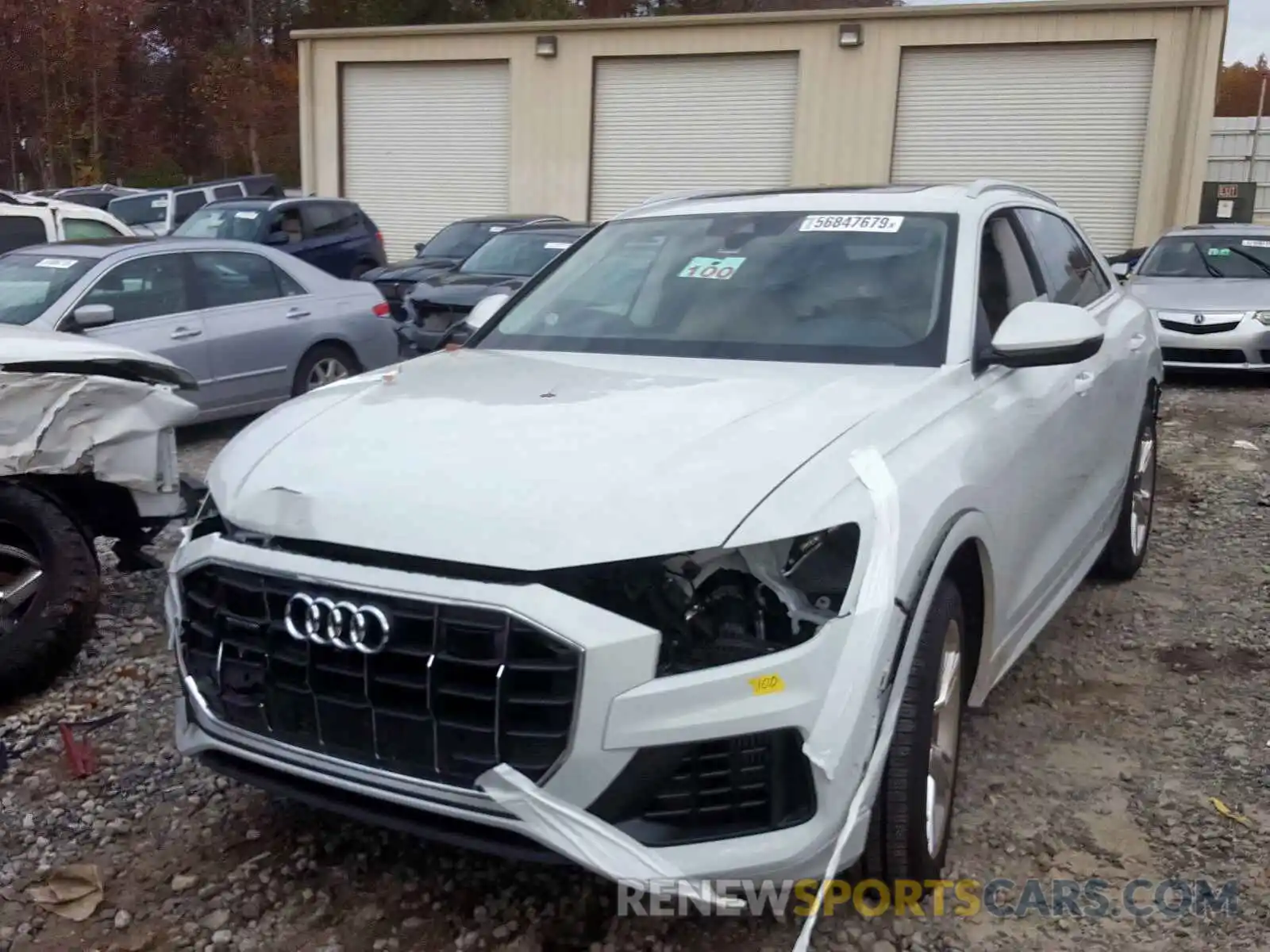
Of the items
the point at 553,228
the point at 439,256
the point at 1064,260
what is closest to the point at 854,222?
the point at 1064,260

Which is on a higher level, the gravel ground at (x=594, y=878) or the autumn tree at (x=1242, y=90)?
the autumn tree at (x=1242, y=90)

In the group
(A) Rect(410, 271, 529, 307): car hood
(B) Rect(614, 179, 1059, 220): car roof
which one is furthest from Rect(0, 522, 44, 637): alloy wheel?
(A) Rect(410, 271, 529, 307): car hood

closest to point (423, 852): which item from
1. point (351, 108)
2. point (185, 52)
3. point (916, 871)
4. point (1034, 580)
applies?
point (916, 871)

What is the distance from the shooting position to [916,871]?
2.91m

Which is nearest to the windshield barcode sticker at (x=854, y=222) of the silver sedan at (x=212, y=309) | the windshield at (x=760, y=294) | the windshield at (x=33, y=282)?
the windshield at (x=760, y=294)

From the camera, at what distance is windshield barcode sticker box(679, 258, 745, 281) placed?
403 cm

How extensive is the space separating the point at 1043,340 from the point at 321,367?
693 cm

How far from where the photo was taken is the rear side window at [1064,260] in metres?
4.52

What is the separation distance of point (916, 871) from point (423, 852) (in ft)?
4.12

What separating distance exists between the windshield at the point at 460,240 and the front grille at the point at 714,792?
511 inches

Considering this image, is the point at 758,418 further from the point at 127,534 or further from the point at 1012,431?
the point at 127,534

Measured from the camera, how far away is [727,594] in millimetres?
2545

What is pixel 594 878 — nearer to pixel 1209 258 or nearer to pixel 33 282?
pixel 33 282

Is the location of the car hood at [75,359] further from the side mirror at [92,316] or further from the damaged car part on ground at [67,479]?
the side mirror at [92,316]
